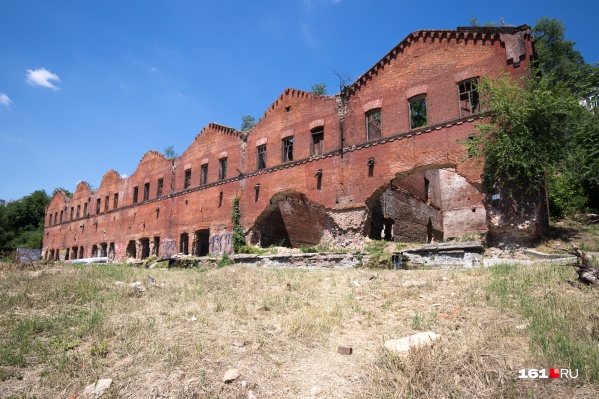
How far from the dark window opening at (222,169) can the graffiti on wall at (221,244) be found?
4046mm

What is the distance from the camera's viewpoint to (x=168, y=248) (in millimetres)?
28016

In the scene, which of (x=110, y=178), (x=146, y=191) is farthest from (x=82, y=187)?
(x=146, y=191)

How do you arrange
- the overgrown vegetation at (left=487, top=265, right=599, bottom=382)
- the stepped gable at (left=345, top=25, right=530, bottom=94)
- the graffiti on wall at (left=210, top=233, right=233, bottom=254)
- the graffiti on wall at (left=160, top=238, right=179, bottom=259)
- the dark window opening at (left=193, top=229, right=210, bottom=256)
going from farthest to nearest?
the graffiti on wall at (left=160, top=238, right=179, bottom=259) < the dark window opening at (left=193, top=229, right=210, bottom=256) < the graffiti on wall at (left=210, top=233, right=233, bottom=254) < the stepped gable at (left=345, top=25, right=530, bottom=94) < the overgrown vegetation at (left=487, top=265, right=599, bottom=382)

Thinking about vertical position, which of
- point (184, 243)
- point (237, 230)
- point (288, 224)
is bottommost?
point (184, 243)

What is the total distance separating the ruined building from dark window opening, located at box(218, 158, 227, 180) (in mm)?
97

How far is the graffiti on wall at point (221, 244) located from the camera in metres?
23.3

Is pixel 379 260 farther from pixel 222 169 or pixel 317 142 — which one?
pixel 222 169

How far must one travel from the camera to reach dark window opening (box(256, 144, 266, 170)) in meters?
23.5

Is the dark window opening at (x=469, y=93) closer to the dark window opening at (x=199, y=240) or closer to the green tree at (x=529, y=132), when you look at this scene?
the green tree at (x=529, y=132)

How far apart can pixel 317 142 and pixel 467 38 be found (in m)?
8.79

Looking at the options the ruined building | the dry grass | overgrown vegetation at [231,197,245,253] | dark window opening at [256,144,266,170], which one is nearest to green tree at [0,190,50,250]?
the ruined building

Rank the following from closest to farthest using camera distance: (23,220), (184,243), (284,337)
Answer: (284,337) → (184,243) → (23,220)

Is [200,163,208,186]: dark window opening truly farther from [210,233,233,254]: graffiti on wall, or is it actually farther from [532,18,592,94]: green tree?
[532,18,592,94]: green tree

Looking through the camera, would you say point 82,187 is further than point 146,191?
Yes
